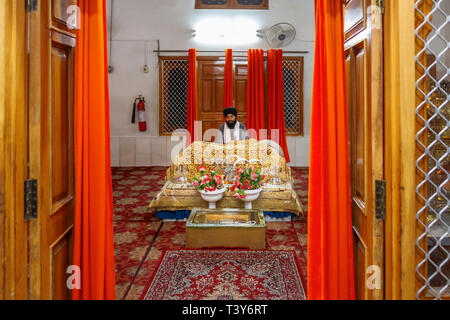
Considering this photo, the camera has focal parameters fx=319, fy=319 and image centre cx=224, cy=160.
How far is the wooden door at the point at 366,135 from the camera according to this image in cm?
117

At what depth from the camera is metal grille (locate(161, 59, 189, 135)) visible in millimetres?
6859

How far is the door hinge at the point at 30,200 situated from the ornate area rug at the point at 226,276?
3.91 ft

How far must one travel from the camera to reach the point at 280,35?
661 centimetres

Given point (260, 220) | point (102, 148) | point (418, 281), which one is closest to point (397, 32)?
point (418, 281)

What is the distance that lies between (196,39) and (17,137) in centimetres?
622

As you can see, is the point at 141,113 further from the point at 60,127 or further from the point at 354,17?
the point at 354,17

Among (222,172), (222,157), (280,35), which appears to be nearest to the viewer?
(222,172)

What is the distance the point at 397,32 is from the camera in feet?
3.66

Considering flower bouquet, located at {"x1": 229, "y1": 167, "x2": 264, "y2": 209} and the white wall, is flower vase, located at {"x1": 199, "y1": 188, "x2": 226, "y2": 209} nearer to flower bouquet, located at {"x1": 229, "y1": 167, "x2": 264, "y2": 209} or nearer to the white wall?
flower bouquet, located at {"x1": 229, "y1": 167, "x2": 264, "y2": 209}

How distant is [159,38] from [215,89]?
1612 millimetres

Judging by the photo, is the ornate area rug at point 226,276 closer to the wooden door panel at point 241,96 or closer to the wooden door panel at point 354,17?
the wooden door panel at point 354,17

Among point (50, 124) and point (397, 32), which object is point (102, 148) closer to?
point (50, 124)

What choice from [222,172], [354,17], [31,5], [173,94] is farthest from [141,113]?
[354,17]

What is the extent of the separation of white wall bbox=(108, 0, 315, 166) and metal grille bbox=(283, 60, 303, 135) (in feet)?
0.47
